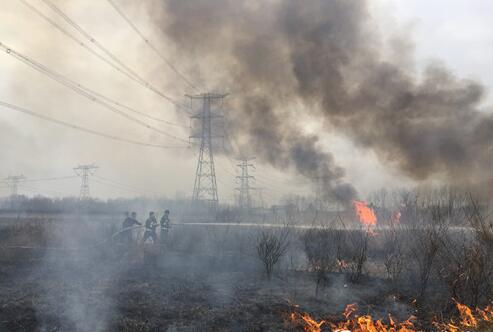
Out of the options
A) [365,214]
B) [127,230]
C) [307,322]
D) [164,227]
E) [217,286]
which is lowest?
[307,322]

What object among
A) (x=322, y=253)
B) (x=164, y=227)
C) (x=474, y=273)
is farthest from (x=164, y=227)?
(x=474, y=273)

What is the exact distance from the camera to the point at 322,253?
1681 cm

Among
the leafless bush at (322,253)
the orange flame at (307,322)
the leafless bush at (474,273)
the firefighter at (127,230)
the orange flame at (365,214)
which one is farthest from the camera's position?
the orange flame at (365,214)

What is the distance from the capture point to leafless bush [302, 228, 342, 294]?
47.8ft

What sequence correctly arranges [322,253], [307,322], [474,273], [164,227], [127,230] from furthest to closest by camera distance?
[164,227] → [127,230] → [322,253] → [474,273] → [307,322]

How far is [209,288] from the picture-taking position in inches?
531

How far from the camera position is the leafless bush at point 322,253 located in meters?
14.6

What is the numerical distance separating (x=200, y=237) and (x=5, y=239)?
32.8 feet

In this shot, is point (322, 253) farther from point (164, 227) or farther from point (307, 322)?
point (164, 227)

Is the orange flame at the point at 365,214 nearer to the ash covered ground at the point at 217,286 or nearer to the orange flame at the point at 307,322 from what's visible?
the ash covered ground at the point at 217,286

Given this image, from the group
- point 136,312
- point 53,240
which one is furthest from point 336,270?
point 53,240

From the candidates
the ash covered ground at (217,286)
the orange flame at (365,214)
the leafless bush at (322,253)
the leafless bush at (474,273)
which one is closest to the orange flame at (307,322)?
the ash covered ground at (217,286)

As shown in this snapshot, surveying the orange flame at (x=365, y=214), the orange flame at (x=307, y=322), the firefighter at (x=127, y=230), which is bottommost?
the orange flame at (x=307, y=322)

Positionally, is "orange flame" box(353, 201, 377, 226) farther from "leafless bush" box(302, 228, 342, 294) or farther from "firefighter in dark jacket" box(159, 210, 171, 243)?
"firefighter in dark jacket" box(159, 210, 171, 243)
